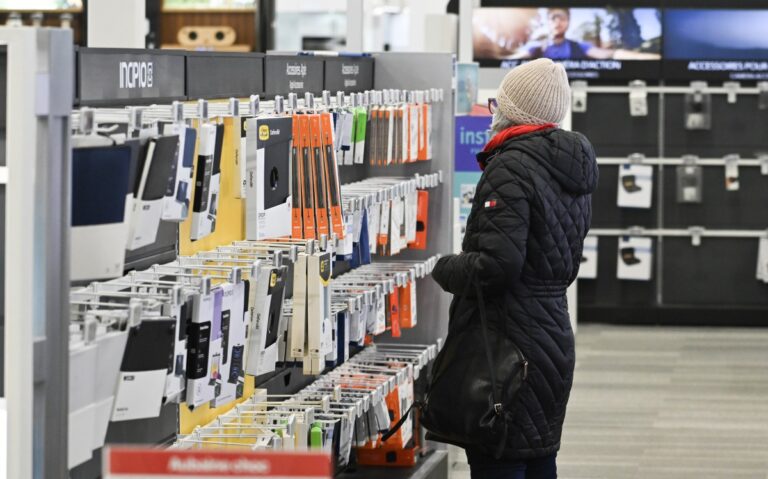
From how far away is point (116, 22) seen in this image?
561 centimetres

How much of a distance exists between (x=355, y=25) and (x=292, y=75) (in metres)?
1.33

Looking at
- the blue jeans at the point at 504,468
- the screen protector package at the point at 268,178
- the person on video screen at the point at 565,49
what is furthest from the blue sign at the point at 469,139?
the person on video screen at the point at 565,49

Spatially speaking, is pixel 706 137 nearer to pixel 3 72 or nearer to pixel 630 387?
pixel 630 387

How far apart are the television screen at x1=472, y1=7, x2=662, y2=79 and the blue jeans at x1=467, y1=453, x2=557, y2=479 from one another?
21.1 ft

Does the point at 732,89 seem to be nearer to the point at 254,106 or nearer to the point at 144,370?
the point at 254,106

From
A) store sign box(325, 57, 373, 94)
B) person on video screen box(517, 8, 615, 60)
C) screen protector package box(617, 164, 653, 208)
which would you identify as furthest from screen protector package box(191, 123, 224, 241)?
screen protector package box(617, 164, 653, 208)

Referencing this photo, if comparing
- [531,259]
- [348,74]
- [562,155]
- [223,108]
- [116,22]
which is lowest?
[531,259]

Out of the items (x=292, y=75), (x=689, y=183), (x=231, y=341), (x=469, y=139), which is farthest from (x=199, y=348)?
(x=689, y=183)

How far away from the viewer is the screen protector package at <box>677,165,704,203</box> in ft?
32.3

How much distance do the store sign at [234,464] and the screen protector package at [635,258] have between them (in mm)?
8465

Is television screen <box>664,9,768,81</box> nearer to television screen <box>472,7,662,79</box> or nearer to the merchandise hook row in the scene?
television screen <box>472,7,662,79</box>

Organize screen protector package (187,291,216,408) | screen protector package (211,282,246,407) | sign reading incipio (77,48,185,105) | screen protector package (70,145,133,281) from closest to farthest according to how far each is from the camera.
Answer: screen protector package (70,145,133,281)
sign reading incipio (77,48,185,105)
screen protector package (187,291,216,408)
screen protector package (211,282,246,407)

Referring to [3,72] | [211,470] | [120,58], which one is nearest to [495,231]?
[120,58]

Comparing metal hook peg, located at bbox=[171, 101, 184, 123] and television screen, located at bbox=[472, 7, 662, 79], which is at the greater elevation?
television screen, located at bbox=[472, 7, 662, 79]
